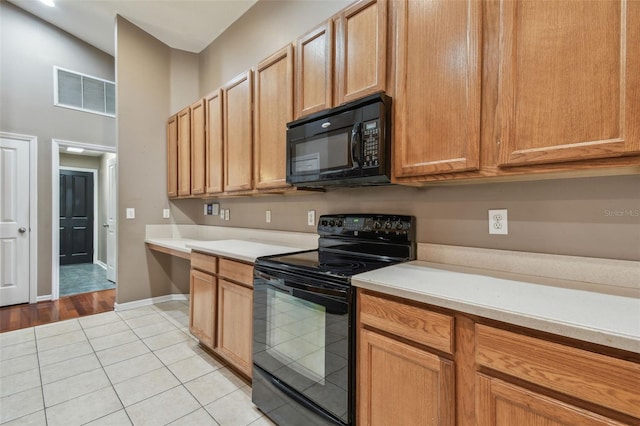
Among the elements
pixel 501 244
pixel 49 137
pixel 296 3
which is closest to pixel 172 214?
pixel 49 137

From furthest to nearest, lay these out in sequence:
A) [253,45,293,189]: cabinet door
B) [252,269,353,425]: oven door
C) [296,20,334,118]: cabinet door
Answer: [253,45,293,189]: cabinet door
[296,20,334,118]: cabinet door
[252,269,353,425]: oven door

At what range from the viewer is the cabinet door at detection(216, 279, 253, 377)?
188cm

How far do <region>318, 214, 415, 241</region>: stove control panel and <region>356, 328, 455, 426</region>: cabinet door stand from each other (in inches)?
26.6

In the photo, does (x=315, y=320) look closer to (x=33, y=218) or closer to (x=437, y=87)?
(x=437, y=87)

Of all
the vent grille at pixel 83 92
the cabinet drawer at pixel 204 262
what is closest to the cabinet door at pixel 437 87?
the cabinet drawer at pixel 204 262

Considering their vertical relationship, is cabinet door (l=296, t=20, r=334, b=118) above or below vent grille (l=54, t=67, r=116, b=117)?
below

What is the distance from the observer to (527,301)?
0.96 meters

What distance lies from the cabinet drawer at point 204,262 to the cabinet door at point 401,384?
1351 millimetres

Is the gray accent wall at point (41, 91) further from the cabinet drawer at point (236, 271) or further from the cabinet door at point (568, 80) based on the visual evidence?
the cabinet door at point (568, 80)

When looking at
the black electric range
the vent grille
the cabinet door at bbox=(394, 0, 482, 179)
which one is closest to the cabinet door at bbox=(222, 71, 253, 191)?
the black electric range

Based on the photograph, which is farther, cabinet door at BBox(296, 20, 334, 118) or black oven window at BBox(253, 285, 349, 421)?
cabinet door at BBox(296, 20, 334, 118)

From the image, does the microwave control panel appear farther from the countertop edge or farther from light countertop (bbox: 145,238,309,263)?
light countertop (bbox: 145,238,309,263)

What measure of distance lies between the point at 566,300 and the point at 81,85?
559 cm

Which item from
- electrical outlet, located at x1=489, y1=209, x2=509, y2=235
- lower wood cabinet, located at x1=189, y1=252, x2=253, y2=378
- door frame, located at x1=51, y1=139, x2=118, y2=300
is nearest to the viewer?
electrical outlet, located at x1=489, y1=209, x2=509, y2=235
